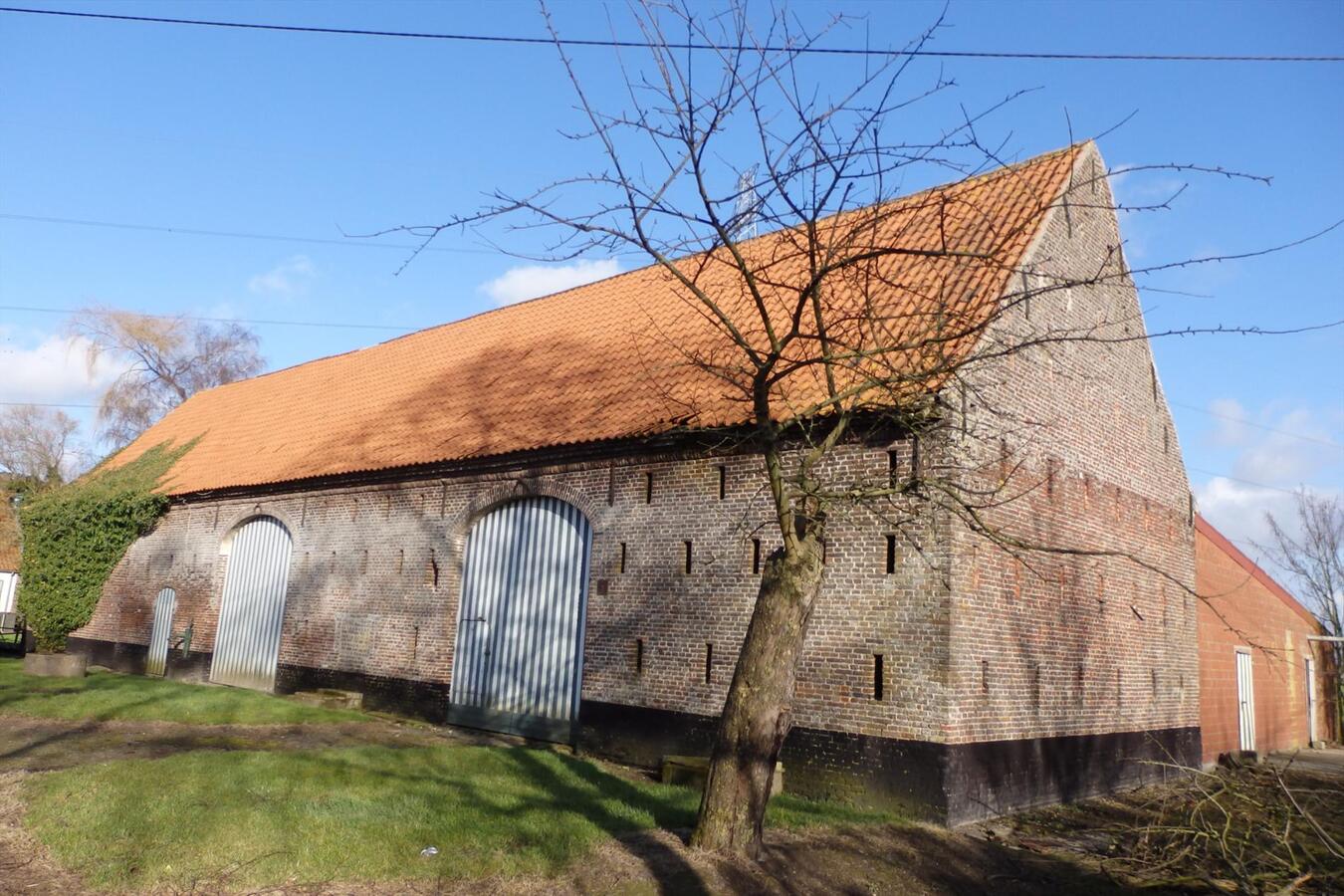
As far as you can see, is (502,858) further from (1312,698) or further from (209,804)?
(1312,698)

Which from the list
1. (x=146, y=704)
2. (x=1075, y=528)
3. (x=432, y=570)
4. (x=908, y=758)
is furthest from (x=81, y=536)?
(x=1075, y=528)

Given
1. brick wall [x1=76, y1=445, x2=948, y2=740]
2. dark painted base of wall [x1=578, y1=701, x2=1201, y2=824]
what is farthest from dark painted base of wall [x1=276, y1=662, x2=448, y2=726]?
dark painted base of wall [x1=578, y1=701, x2=1201, y2=824]

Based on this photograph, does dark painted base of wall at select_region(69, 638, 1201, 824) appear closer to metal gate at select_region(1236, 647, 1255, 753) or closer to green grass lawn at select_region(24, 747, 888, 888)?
green grass lawn at select_region(24, 747, 888, 888)

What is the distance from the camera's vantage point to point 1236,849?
27.7ft

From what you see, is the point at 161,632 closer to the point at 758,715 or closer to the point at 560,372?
the point at 560,372

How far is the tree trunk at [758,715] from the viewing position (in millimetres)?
7391

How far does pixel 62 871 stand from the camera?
6719 millimetres

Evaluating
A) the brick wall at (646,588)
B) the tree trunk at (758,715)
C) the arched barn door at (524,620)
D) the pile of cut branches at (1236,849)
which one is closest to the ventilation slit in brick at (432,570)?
the brick wall at (646,588)

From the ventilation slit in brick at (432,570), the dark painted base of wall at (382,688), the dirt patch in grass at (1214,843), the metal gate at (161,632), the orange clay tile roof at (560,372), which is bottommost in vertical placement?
the dirt patch in grass at (1214,843)

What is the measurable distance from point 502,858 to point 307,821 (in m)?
1.64

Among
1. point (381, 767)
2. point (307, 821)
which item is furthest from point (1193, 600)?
point (307, 821)

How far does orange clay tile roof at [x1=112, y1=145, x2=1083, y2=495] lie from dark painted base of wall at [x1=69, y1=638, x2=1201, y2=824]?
3.38m

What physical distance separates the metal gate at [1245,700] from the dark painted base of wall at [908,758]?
163 inches

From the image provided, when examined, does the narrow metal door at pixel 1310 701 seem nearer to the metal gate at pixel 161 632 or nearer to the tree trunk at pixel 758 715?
the tree trunk at pixel 758 715
